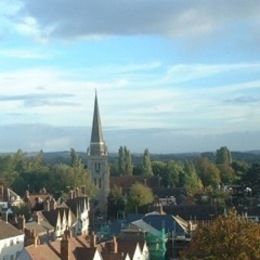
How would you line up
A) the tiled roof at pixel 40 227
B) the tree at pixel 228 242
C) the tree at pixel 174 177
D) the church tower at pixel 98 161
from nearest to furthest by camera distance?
the tree at pixel 228 242
the tiled roof at pixel 40 227
the church tower at pixel 98 161
the tree at pixel 174 177

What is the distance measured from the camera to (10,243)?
2020 inches

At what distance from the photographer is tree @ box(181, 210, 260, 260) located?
127 ft

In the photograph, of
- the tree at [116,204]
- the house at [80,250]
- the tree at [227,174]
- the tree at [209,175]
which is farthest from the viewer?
the tree at [227,174]

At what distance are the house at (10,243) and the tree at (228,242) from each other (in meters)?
16.7

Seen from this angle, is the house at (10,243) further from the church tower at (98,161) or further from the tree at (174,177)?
the tree at (174,177)

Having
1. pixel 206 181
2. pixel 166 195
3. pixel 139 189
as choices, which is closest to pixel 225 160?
pixel 206 181

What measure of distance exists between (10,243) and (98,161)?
6163 centimetres

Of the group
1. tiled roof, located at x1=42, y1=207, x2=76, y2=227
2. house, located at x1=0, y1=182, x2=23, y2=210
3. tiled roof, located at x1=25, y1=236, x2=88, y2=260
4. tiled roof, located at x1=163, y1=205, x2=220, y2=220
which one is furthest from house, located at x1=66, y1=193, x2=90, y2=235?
tiled roof, located at x1=25, y1=236, x2=88, y2=260

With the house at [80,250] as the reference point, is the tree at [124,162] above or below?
above

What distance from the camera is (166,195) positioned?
108000mm

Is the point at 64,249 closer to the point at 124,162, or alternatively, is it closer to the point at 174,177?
the point at 174,177

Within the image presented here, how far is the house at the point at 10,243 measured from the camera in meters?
51.1

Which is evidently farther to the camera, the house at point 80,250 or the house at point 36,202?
the house at point 36,202

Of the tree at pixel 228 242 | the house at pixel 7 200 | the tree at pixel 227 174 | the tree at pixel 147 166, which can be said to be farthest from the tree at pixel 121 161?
the tree at pixel 228 242
